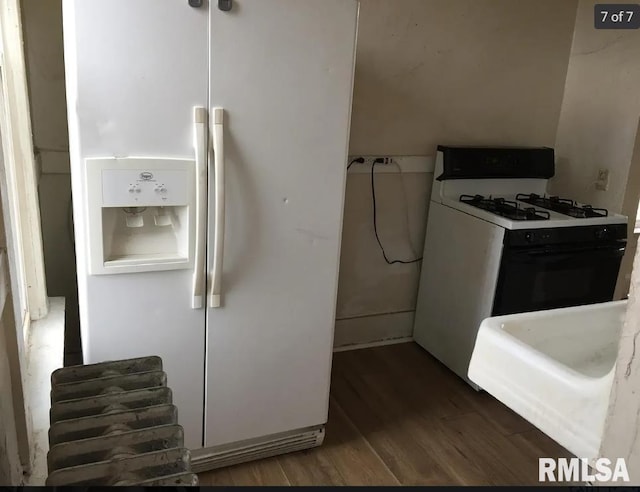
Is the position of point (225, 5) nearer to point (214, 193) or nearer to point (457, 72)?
point (214, 193)

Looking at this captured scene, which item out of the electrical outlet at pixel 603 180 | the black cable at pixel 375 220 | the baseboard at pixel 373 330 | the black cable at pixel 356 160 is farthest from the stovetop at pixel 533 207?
the baseboard at pixel 373 330

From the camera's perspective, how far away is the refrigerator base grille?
2.05m

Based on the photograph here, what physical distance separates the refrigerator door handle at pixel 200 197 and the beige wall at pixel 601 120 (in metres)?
2.22

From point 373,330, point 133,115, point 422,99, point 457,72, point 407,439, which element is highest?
point 457,72

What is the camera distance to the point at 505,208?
2699 millimetres

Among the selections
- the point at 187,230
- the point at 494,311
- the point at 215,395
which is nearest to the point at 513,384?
the point at 187,230

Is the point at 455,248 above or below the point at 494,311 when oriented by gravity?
above

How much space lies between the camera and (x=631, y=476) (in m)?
0.65

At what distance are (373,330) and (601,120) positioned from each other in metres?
1.67

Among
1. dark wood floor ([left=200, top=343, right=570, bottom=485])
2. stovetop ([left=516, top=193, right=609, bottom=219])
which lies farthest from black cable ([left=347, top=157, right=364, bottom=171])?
dark wood floor ([left=200, top=343, right=570, bottom=485])

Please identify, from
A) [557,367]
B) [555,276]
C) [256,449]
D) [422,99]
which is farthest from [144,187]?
[555,276]

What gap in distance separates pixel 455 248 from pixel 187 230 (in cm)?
151

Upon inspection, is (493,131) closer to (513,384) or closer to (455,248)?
(455,248)

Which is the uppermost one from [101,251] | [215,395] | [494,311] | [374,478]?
[101,251]
